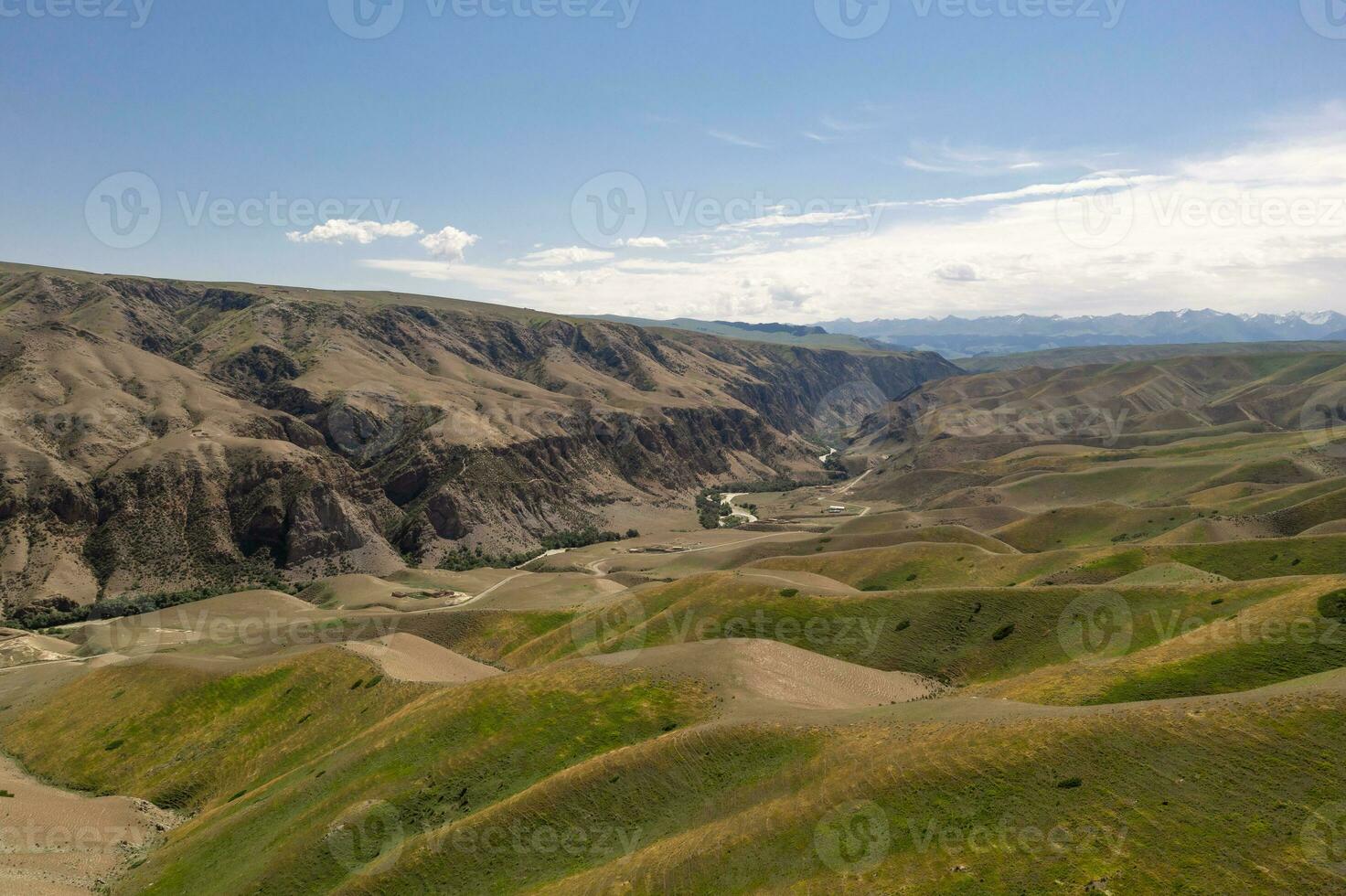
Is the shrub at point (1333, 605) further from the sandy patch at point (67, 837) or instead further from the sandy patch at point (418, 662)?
the sandy patch at point (67, 837)

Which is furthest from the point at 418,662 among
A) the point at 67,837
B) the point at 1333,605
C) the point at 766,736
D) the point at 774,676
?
the point at 1333,605

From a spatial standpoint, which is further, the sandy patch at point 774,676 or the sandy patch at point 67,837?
the sandy patch at point 774,676

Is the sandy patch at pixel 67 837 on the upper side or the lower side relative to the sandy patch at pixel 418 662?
lower

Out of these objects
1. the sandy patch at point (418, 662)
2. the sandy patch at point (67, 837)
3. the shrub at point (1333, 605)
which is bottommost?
the sandy patch at point (67, 837)

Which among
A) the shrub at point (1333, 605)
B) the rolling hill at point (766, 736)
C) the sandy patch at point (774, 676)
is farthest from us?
the sandy patch at point (774, 676)

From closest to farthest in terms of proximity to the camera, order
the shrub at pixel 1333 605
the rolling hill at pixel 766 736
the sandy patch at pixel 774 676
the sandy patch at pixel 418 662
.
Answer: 1. the rolling hill at pixel 766 736
2. the shrub at pixel 1333 605
3. the sandy patch at pixel 774 676
4. the sandy patch at pixel 418 662

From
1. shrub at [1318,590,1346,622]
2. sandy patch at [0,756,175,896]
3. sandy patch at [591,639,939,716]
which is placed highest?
shrub at [1318,590,1346,622]

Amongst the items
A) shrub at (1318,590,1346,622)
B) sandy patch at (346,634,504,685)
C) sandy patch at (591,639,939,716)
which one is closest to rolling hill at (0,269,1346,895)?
shrub at (1318,590,1346,622)

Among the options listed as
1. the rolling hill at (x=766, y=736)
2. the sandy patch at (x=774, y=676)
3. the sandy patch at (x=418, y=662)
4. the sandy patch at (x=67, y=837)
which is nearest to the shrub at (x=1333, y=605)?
the rolling hill at (x=766, y=736)

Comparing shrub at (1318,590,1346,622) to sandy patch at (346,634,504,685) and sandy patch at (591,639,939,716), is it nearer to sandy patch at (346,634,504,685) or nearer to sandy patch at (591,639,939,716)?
sandy patch at (591,639,939,716)

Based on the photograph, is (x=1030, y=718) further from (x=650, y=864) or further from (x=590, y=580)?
(x=590, y=580)

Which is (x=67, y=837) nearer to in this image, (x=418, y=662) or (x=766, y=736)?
(x=418, y=662)
